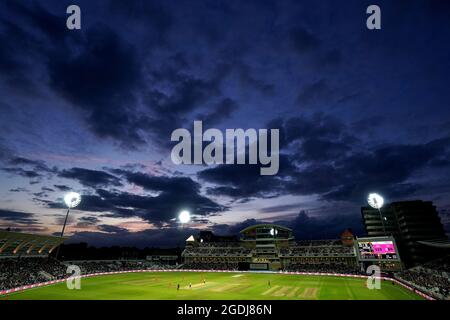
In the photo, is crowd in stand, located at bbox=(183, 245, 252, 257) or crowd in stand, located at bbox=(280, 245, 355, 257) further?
crowd in stand, located at bbox=(183, 245, 252, 257)

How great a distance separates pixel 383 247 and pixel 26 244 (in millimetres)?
104394

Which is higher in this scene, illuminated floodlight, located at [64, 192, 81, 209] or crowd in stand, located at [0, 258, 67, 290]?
illuminated floodlight, located at [64, 192, 81, 209]

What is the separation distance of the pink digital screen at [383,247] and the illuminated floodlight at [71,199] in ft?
280

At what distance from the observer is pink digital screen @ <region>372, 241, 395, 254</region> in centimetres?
7669

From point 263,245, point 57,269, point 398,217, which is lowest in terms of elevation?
point 57,269

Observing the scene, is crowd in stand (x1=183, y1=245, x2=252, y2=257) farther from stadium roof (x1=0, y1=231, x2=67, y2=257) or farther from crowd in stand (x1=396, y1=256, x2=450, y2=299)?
crowd in stand (x1=396, y1=256, x2=450, y2=299)

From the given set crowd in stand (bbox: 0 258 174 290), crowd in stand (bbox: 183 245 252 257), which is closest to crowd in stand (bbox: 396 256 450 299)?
→ crowd in stand (bbox: 183 245 252 257)

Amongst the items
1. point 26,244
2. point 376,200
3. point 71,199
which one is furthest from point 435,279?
point 26,244

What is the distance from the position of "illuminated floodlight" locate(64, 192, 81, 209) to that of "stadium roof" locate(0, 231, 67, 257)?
14302mm

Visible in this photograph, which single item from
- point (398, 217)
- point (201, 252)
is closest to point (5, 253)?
point (201, 252)
